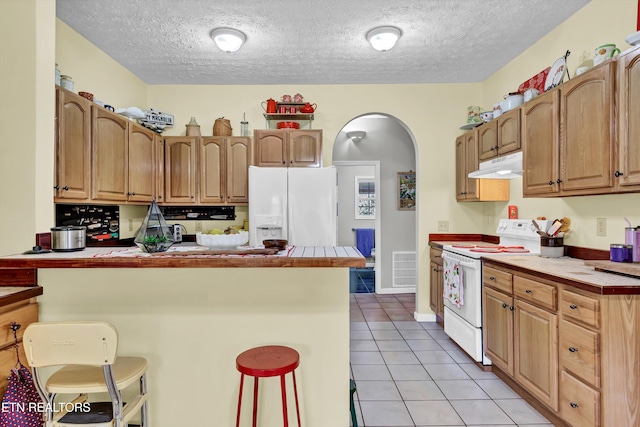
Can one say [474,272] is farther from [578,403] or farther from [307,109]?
[307,109]

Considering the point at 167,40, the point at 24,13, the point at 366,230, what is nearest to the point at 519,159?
the point at 167,40

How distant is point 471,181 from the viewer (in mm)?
3490

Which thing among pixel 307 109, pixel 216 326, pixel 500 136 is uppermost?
pixel 307 109

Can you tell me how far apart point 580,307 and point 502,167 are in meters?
1.37

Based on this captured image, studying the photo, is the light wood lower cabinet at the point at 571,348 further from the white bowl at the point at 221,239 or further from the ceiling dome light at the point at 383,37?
the ceiling dome light at the point at 383,37

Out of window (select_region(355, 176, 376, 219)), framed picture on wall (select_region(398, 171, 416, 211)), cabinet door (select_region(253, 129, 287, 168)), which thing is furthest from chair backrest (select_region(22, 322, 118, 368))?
window (select_region(355, 176, 376, 219))

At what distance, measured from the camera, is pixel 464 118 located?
389 cm

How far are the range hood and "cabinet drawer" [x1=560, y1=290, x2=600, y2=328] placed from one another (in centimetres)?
117

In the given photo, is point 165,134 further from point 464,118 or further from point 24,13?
point 464,118

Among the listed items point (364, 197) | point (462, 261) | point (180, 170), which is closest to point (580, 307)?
point (462, 261)

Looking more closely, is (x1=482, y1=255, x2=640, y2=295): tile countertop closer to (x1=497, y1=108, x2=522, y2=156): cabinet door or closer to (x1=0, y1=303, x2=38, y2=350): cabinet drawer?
(x1=497, y1=108, x2=522, y2=156): cabinet door

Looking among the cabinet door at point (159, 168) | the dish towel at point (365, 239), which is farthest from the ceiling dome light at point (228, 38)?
the dish towel at point (365, 239)

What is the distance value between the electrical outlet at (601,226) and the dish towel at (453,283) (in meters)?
0.99

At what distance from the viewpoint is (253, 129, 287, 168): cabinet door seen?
11.6 ft
